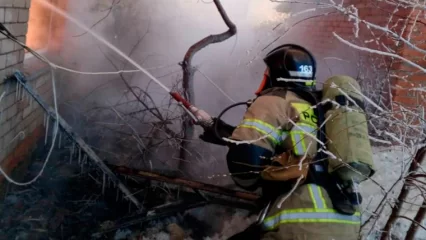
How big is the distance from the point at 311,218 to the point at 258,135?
64 centimetres

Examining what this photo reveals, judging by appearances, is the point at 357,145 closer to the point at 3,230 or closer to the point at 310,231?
the point at 310,231

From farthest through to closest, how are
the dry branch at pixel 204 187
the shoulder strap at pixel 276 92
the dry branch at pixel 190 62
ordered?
the dry branch at pixel 190 62 < the dry branch at pixel 204 187 < the shoulder strap at pixel 276 92

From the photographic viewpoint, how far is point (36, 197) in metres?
3.97

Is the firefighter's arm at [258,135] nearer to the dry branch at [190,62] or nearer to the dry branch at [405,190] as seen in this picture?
the dry branch at [405,190]

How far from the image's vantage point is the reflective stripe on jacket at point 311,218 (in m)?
2.44

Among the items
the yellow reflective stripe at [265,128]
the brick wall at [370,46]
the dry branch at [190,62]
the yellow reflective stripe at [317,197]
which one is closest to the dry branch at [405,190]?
the yellow reflective stripe at [317,197]

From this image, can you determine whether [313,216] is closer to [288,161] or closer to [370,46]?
[288,161]

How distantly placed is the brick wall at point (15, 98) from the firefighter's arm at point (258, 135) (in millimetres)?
2111

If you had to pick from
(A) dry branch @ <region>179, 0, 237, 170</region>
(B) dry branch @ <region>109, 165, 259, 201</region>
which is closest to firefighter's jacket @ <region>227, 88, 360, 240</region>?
(B) dry branch @ <region>109, 165, 259, 201</region>

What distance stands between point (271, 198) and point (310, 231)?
1.36 feet

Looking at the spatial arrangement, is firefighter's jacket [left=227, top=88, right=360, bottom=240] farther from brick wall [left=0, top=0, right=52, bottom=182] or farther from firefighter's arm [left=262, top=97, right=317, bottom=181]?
brick wall [left=0, top=0, right=52, bottom=182]

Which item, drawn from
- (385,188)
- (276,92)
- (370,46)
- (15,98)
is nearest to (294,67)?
(276,92)

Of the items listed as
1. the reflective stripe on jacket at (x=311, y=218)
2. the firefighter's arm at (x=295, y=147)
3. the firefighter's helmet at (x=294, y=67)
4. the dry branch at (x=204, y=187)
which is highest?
the firefighter's helmet at (x=294, y=67)

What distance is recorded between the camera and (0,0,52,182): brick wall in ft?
10.6
